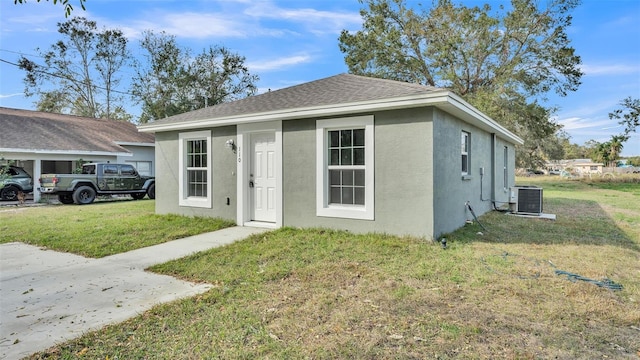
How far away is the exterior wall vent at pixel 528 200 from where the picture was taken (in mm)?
9867

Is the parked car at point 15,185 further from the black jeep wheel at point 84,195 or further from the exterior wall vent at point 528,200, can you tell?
the exterior wall vent at point 528,200

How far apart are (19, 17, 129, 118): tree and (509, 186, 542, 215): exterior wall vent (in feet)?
99.4

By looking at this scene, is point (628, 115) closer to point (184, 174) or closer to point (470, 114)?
point (470, 114)

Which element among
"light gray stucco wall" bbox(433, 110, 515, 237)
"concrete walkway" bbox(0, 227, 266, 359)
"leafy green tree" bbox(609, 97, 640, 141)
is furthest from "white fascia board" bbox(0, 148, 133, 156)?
"leafy green tree" bbox(609, 97, 640, 141)

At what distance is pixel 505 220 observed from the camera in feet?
29.0

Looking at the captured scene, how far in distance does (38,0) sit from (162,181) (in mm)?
6390

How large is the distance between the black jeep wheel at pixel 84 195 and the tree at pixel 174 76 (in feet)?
45.5

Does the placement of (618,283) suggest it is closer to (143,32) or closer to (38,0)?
(38,0)

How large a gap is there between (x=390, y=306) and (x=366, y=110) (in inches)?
147

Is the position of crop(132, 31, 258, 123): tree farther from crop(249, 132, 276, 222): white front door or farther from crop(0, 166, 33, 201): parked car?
crop(249, 132, 276, 222): white front door

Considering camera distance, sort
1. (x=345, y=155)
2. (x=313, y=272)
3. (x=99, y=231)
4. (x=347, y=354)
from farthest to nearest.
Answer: (x=99, y=231), (x=345, y=155), (x=313, y=272), (x=347, y=354)

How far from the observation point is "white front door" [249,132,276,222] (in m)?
7.77

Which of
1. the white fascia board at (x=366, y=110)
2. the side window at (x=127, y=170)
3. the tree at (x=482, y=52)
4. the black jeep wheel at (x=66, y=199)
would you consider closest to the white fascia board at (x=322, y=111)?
the white fascia board at (x=366, y=110)

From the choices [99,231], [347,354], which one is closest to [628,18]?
[347,354]
